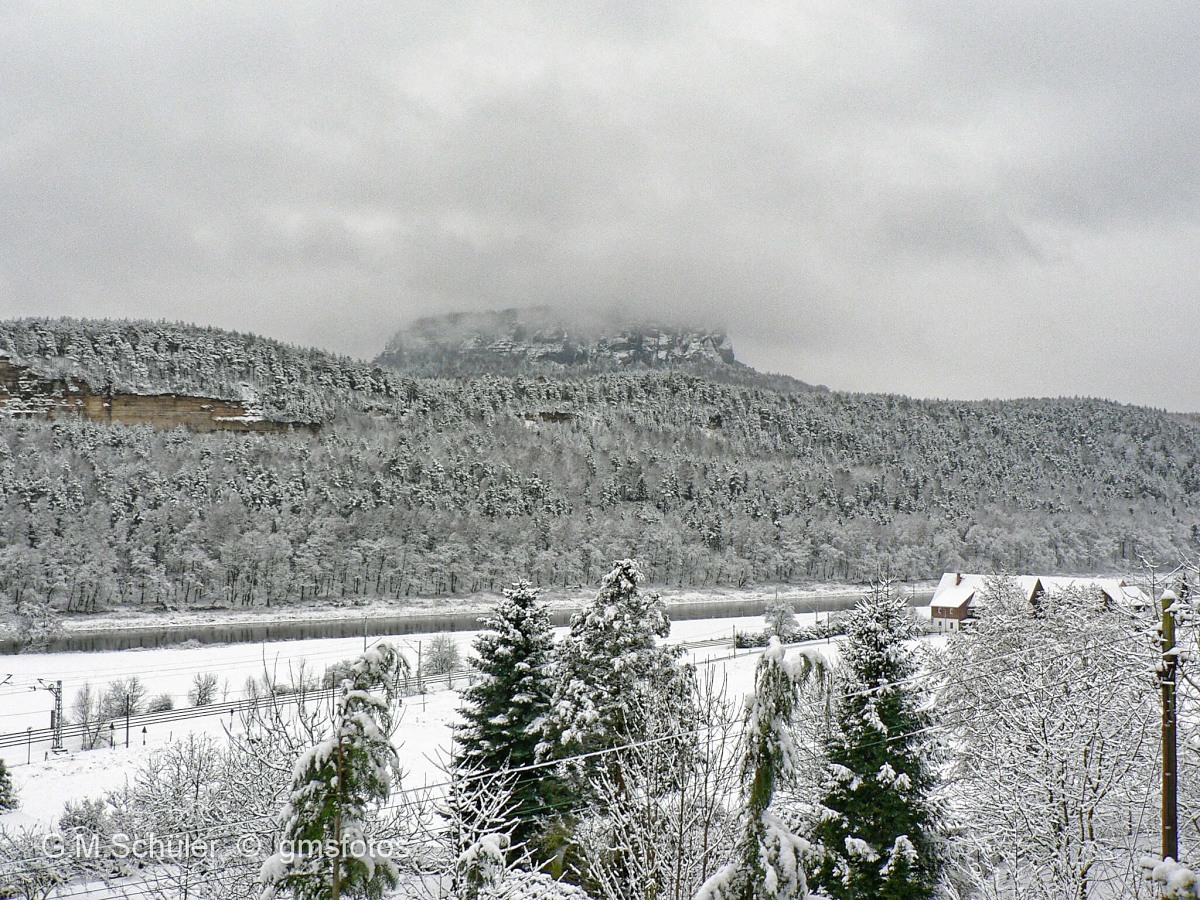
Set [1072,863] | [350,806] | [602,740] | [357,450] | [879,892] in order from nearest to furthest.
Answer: [350,806]
[1072,863]
[879,892]
[602,740]
[357,450]

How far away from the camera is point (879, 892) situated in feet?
43.2

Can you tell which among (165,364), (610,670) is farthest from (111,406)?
(610,670)

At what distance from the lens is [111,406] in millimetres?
159625

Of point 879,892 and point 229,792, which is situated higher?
point 229,792

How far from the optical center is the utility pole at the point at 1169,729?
6.10 metres

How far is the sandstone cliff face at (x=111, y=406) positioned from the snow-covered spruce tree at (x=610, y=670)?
16285 centimetres

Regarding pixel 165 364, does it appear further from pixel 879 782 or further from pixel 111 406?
pixel 879 782

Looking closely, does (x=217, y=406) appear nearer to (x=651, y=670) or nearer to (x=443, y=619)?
(x=443, y=619)

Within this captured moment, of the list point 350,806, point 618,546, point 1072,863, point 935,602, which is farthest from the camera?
point 618,546

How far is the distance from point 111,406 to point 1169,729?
189 metres

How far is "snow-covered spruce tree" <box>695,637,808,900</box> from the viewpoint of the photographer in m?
5.61

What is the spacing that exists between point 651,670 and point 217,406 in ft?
572

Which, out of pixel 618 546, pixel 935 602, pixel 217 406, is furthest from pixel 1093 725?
pixel 217 406

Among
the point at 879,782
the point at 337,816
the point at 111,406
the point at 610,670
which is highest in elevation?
the point at 111,406
